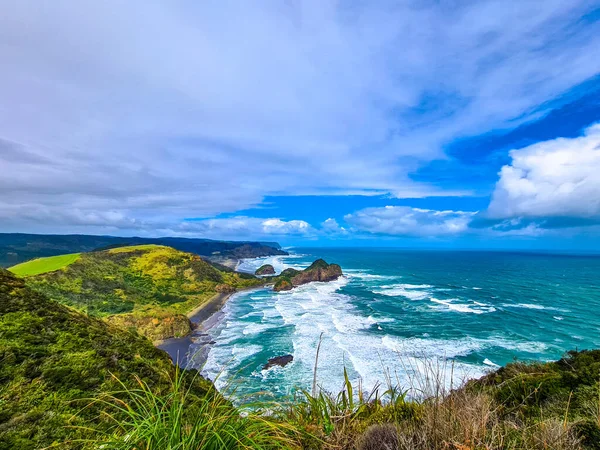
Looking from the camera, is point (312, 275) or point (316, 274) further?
point (316, 274)

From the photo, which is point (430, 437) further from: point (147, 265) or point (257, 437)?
point (147, 265)

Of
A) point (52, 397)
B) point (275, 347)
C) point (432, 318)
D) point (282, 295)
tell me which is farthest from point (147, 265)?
point (52, 397)

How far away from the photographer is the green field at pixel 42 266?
161 feet

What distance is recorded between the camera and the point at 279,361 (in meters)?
28.9

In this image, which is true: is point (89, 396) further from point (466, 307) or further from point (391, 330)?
point (466, 307)

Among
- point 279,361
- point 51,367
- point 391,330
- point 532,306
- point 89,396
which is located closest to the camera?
point 89,396

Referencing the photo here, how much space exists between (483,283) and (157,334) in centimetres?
7383

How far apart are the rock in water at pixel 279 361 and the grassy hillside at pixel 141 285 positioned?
1810 cm

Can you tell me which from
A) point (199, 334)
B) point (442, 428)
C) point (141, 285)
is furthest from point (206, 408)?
point (141, 285)

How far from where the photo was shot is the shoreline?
3325cm

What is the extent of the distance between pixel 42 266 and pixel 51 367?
63.8 metres

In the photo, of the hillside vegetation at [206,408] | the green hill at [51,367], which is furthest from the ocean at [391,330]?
the hillside vegetation at [206,408]

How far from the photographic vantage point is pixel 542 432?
2.32 m

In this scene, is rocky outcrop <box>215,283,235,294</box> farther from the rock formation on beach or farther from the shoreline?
the rock formation on beach
